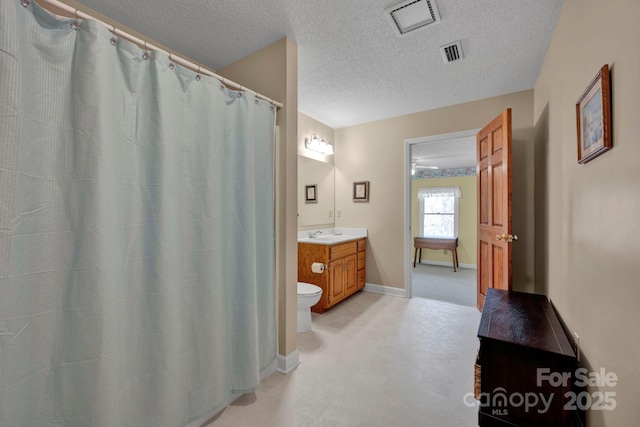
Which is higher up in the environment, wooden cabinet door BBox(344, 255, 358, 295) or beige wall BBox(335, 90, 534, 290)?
beige wall BBox(335, 90, 534, 290)

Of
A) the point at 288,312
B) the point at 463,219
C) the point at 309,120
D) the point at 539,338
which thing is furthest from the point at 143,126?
the point at 463,219

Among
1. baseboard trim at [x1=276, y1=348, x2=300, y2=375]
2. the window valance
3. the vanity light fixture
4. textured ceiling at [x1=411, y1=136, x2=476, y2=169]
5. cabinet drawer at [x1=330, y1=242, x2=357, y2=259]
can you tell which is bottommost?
baseboard trim at [x1=276, y1=348, x2=300, y2=375]

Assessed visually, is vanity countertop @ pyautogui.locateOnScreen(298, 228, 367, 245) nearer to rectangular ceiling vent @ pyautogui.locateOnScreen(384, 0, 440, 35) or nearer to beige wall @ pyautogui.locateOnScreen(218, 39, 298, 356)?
beige wall @ pyautogui.locateOnScreen(218, 39, 298, 356)

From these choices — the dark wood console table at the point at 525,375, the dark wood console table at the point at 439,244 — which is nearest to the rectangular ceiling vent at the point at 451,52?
the dark wood console table at the point at 525,375

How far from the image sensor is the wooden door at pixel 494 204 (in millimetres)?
2295

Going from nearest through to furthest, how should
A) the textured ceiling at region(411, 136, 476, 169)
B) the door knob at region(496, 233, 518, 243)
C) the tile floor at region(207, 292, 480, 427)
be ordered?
the tile floor at region(207, 292, 480, 427)
the door knob at region(496, 233, 518, 243)
the textured ceiling at region(411, 136, 476, 169)

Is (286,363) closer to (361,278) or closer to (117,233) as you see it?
(117,233)

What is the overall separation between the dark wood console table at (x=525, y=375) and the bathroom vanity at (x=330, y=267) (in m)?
1.75

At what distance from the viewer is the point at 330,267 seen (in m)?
3.00

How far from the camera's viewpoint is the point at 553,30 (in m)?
1.87

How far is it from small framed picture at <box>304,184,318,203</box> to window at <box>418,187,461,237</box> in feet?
12.3

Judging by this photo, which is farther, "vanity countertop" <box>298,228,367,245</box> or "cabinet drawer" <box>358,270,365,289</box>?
"cabinet drawer" <box>358,270,365,289</box>

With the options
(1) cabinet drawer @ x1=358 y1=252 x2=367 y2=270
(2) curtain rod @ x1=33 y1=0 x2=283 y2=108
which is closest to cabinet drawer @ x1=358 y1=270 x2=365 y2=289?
(1) cabinet drawer @ x1=358 y1=252 x2=367 y2=270

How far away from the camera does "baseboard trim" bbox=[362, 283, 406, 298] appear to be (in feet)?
11.8
